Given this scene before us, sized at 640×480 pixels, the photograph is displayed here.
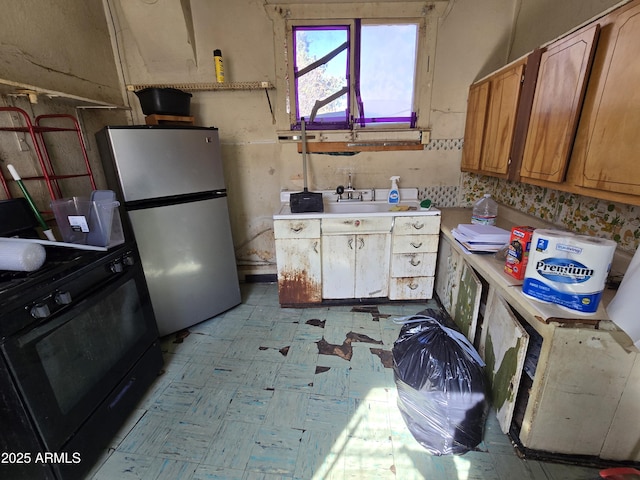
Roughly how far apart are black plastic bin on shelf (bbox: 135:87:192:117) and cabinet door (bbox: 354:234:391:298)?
5.32ft

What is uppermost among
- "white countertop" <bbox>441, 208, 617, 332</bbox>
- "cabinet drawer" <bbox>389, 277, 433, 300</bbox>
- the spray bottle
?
the spray bottle

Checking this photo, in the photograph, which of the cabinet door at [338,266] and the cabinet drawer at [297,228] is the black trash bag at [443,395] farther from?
the cabinet drawer at [297,228]

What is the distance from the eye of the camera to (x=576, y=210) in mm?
1522

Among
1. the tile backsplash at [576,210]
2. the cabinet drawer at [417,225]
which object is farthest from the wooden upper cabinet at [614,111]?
the cabinet drawer at [417,225]

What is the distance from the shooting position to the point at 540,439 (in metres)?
1.14

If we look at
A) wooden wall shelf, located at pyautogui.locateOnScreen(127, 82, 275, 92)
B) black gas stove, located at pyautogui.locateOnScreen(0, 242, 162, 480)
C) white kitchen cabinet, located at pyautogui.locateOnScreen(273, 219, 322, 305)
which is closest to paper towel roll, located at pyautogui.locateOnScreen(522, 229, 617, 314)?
white kitchen cabinet, located at pyautogui.locateOnScreen(273, 219, 322, 305)

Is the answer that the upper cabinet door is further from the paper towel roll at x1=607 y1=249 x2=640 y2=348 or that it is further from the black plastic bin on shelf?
the black plastic bin on shelf

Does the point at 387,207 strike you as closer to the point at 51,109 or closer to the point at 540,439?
the point at 540,439

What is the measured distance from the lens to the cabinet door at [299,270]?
2.15 meters

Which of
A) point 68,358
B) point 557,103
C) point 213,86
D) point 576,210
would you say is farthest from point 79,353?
point 576,210

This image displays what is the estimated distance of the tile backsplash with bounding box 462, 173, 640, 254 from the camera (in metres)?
1.25

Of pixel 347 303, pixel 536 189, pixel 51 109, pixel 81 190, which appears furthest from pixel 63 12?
pixel 536 189

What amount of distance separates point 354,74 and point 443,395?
2.30 m

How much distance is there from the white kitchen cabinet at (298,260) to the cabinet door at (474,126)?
129 cm
